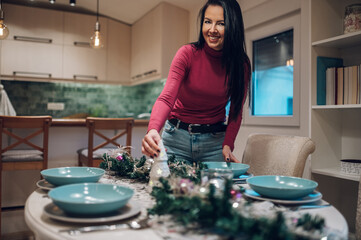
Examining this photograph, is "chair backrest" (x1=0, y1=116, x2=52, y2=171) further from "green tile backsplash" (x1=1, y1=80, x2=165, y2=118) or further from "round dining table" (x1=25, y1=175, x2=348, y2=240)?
"green tile backsplash" (x1=1, y1=80, x2=165, y2=118)

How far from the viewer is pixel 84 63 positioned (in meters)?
4.75

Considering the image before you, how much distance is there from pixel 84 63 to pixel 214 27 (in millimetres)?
3731

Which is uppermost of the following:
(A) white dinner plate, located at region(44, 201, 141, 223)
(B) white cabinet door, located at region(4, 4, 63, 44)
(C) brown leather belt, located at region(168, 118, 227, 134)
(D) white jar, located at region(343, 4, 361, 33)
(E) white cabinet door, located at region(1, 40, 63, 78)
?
(B) white cabinet door, located at region(4, 4, 63, 44)

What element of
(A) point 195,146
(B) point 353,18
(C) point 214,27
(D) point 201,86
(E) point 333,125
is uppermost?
(B) point 353,18

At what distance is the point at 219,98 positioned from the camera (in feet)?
5.08

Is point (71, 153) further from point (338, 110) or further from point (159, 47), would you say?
point (338, 110)

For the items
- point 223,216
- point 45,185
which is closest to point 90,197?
point 45,185

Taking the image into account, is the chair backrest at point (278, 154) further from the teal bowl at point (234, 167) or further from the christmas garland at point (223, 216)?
the christmas garland at point (223, 216)

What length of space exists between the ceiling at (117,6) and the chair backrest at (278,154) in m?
2.74

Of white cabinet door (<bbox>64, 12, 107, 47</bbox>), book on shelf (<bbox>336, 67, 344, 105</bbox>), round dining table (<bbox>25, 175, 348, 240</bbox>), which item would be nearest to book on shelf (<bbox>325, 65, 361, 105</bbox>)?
book on shelf (<bbox>336, 67, 344, 105</bbox>)

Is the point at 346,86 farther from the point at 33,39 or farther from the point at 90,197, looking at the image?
the point at 33,39

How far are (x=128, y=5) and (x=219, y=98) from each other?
3285 millimetres

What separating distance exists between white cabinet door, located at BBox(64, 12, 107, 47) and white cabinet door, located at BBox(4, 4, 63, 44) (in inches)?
3.3

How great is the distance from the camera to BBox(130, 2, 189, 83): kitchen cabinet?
3.95 metres
